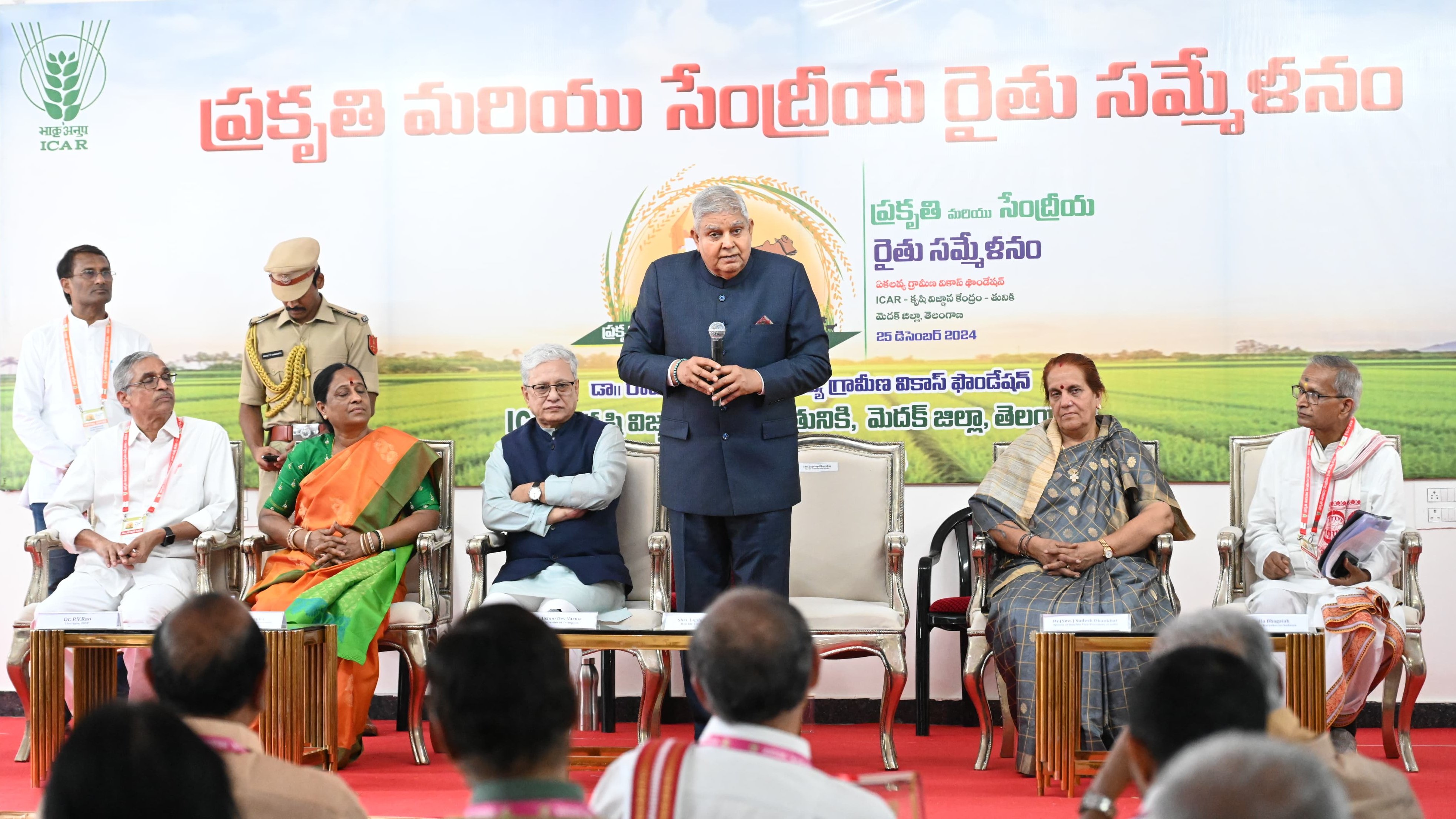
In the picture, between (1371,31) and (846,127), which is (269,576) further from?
(1371,31)

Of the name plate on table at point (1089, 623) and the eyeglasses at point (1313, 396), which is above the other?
the eyeglasses at point (1313, 396)

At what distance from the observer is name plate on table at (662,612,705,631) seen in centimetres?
367

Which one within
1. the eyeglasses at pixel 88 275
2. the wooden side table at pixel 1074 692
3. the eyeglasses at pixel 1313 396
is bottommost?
the wooden side table at pixel 1074 692

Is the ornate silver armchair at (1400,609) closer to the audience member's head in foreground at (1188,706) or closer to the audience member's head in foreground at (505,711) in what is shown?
the audience member's head in foreground at (1188,706)

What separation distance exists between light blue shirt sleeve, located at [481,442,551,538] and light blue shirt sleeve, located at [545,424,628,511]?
65 millimetres

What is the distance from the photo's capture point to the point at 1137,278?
17.4 feet

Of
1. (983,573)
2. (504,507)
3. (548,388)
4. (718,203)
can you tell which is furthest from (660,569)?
(718,203)

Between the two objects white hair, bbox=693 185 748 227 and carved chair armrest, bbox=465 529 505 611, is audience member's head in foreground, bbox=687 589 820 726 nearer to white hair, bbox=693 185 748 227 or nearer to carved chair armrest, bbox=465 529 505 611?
white hair, bbox=693 185 748 227

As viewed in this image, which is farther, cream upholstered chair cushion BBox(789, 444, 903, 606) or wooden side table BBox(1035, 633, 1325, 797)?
cream upholstered chair cushion BBox(789, 444, 903, 606)

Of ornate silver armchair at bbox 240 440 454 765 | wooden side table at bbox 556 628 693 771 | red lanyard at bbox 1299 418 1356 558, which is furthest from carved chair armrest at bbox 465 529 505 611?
red lanyard at bbox 1299 418 1356 558

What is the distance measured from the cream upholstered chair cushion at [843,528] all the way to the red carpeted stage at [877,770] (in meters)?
0.58

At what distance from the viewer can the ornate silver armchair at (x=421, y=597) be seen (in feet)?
14.6

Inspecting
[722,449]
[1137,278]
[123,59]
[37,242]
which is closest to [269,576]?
[722,449]

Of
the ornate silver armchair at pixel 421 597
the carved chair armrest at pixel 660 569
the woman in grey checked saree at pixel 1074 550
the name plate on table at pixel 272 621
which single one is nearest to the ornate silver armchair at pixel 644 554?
the carved chair armrest at pixel 660 569
